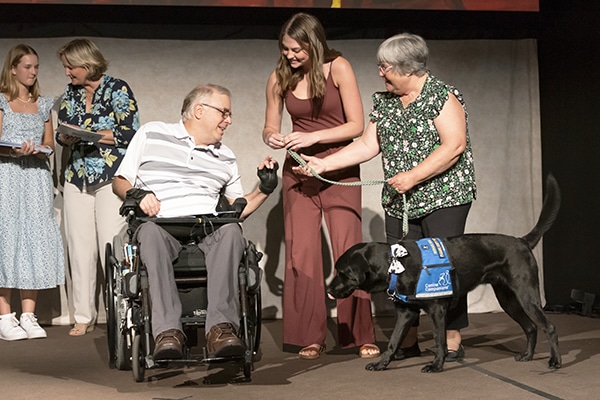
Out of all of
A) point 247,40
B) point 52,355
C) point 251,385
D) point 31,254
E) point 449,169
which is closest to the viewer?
point 251,385

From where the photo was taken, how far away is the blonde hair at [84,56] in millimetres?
4820

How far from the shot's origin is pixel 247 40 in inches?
220

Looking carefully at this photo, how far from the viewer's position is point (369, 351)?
422 cm

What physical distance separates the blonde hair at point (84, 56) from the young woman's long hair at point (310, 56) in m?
1.05

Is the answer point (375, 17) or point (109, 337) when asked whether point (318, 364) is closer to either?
point (109, 337)

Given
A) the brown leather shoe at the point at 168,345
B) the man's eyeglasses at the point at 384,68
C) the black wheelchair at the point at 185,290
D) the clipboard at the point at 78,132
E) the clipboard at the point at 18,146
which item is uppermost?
the man's eyeglasses at the point at 384,68

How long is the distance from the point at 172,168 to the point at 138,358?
755mm

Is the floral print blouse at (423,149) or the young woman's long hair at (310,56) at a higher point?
the young woman's long hair at (310,56)

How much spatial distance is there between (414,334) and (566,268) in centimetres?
187

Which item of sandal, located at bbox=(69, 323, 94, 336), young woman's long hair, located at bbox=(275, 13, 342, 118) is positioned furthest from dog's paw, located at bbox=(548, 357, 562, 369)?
sandal, located at bbox=(69, 323, 94, 336)

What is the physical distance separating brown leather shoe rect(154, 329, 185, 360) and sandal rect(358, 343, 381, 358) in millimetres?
1079


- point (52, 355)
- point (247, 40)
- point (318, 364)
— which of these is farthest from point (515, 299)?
point (247, 40)

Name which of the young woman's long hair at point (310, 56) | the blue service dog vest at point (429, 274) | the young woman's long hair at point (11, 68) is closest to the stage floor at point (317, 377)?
the blue service dog vest at point (429, 274)

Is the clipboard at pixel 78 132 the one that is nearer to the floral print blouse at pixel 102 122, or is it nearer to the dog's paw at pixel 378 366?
the floral print blouse at pixel 102 122
